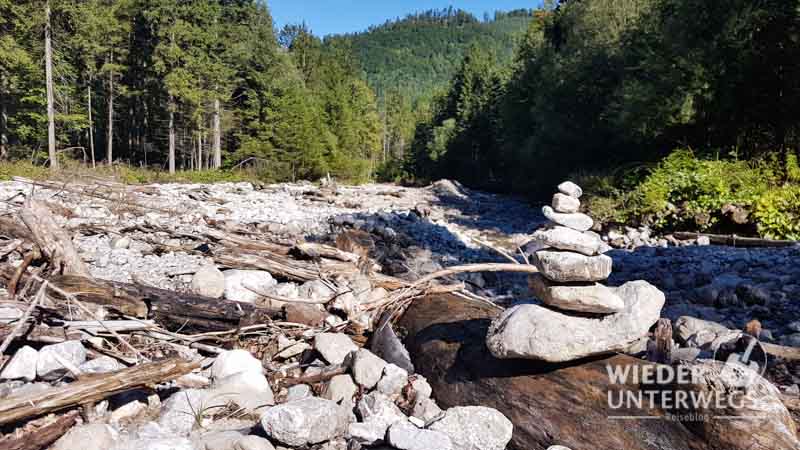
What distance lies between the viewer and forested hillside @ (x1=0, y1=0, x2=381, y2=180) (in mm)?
25969

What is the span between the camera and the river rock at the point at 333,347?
3.82 metres

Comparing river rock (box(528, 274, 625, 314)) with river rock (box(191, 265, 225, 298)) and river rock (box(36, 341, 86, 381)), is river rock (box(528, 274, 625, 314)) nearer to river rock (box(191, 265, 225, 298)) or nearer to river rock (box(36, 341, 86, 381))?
river rock (box(36, 341, 86, 381))

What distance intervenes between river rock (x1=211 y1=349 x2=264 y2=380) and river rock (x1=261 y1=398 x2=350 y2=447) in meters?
0.84

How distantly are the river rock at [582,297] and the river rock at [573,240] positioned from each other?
23 cm

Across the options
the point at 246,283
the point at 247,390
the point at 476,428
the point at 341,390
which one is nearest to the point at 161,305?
the point at 246,283

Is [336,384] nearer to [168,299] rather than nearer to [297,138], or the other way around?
[168,299]

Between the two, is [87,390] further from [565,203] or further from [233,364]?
[565,203]

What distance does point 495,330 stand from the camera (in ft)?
9.97

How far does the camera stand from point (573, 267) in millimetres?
2873

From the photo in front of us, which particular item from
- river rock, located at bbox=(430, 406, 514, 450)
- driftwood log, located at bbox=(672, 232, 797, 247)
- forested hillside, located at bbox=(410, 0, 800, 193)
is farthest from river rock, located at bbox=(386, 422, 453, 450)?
forested hillside, located at bbox=(410, 0, 800, 193)

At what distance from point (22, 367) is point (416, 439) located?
105 inches

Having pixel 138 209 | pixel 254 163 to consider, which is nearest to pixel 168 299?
pixel 138 209

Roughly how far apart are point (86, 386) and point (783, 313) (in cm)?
708

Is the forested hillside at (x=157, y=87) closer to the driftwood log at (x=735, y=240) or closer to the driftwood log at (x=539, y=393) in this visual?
the driftwood log at (x=735, y=240)
